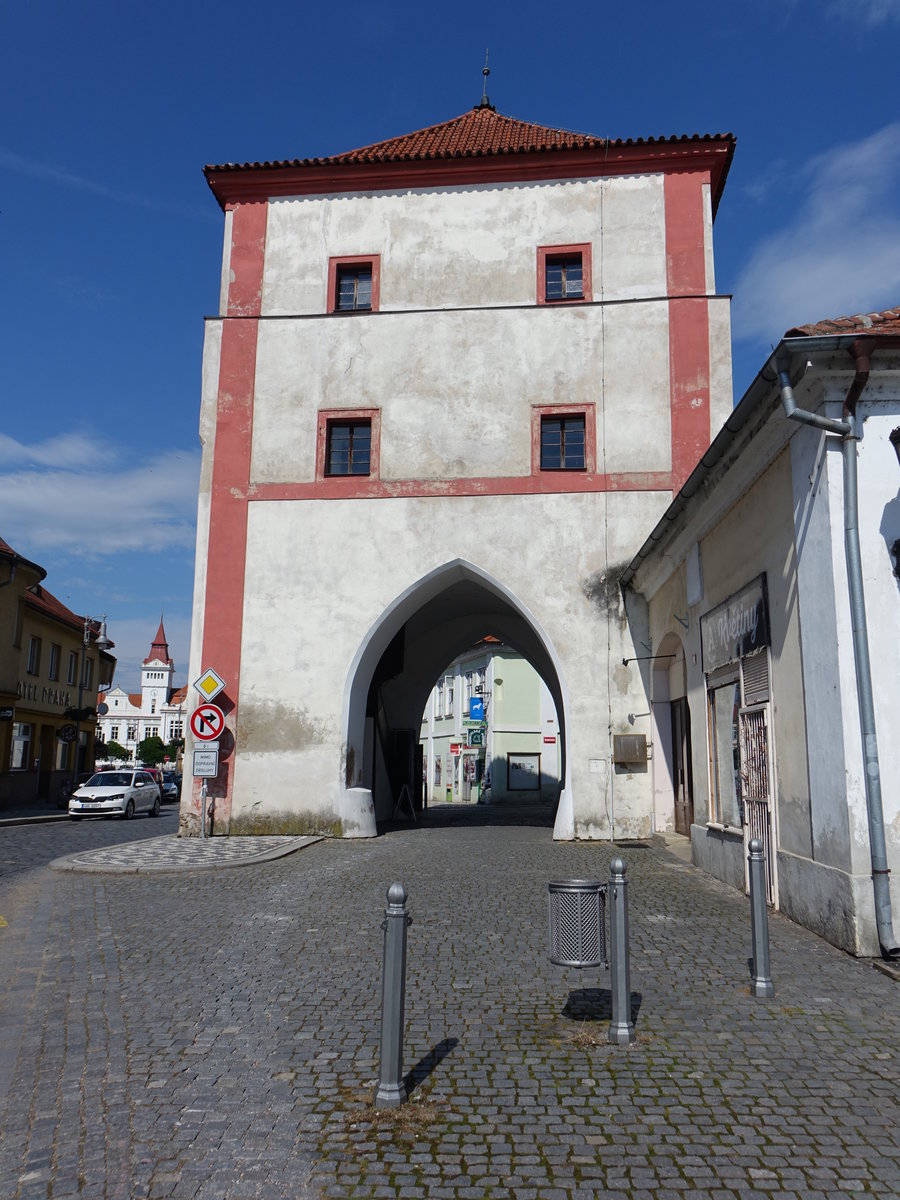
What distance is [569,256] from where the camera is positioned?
19484 millimetres

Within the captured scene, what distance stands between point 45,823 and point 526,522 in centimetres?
1635

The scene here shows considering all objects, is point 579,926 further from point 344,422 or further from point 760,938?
point 344,422

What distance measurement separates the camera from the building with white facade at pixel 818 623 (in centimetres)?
739

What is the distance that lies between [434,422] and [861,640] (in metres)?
12.4

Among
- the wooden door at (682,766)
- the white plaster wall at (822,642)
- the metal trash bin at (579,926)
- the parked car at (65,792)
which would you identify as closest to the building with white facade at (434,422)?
the wooden door at (682,766)

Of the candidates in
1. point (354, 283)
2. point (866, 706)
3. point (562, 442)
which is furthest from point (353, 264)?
point (866, 706)

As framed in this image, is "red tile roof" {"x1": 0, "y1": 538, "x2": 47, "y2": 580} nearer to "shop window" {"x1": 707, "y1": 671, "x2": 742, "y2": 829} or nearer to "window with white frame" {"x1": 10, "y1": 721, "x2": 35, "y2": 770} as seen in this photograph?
"window with white frame" {"x1": 10, "y1": 721, "x2": 35, "y2": 770}

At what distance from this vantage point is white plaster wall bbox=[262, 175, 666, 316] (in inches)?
756

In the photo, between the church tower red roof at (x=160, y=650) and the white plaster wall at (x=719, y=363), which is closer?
the white plaster wall at (x=719, y=363)

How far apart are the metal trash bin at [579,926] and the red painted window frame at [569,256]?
15599mm

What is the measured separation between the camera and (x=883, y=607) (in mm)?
7609

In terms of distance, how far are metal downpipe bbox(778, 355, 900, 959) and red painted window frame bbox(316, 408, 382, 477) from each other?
11629 mm

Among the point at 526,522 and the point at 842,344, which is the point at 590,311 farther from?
the point at 842,344

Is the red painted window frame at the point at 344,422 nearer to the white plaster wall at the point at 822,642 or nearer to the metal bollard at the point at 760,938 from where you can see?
the white plaster wall at the point at 822,642
